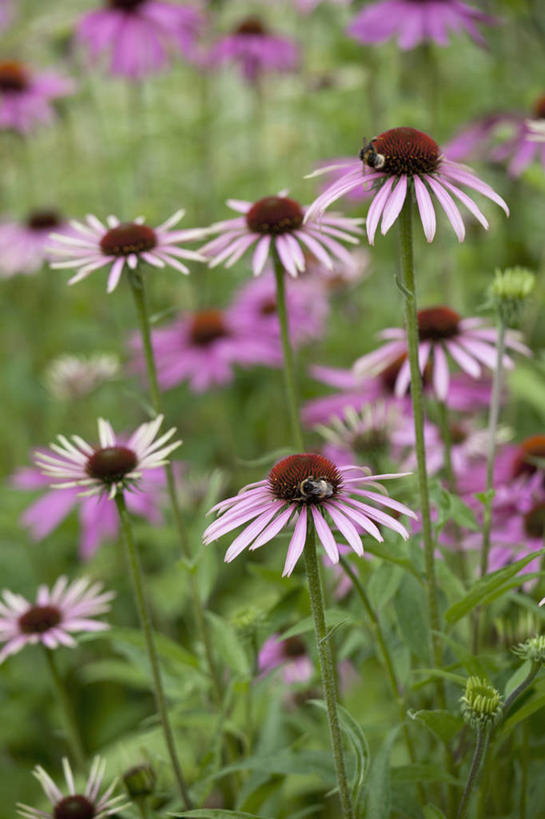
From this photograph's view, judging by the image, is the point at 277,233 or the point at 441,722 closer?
the point at 441,722

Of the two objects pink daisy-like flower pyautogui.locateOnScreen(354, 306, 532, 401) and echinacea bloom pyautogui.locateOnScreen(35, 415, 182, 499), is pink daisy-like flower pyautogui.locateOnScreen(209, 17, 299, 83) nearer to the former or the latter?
pink daisy-like flower pyautogui.locateOnScreen(354, 306, 532, 401)

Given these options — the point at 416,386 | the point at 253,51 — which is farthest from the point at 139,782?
the point at 253,51

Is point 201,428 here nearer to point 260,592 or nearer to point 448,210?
point 260,592

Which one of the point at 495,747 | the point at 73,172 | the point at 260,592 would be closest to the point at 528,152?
the point at 260,592

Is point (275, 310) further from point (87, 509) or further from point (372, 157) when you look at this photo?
point (372, 157)

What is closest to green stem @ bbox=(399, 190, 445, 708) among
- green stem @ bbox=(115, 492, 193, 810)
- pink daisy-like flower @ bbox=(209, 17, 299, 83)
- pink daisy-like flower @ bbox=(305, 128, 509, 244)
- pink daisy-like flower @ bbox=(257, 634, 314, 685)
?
pink daisy-like flower @ bbox=(305, 128, 509, 244)

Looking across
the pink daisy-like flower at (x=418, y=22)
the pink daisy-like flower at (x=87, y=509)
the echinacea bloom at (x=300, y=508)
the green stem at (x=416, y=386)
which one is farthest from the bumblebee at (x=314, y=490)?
the pink daisy-like flower at (x=418, y=22)
